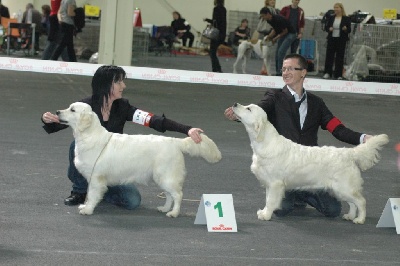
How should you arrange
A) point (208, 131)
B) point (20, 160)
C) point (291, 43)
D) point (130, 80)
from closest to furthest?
point (20, 160)
point (208, 131)
point (130, 80)
point (291, 43)

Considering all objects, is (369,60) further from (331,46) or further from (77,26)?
(77,26)

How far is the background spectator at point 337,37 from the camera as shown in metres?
17.4

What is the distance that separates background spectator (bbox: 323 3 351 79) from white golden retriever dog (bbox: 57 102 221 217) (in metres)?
12.2

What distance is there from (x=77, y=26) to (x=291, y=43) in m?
4.76

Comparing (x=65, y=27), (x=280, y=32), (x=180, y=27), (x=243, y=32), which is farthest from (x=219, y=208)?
(x=180, y=27)

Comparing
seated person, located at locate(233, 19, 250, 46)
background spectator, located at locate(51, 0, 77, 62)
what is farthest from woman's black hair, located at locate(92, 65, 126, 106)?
seated person, located at locate(233, 19, 250, 46)

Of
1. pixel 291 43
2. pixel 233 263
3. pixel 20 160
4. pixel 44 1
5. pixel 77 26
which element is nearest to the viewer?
pixel 233 263

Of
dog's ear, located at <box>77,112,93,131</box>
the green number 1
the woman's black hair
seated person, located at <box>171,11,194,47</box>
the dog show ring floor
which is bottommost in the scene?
the dog show ring floor

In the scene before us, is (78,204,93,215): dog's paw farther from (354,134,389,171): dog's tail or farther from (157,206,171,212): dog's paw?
(354,134,389,171): dog's tail

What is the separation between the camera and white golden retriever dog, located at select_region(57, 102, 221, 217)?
18.6ft

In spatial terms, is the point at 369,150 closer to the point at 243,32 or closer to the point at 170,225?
the point at 170,225

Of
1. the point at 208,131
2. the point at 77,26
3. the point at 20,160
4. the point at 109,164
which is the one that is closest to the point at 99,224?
the point at 109,164

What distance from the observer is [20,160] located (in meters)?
7.53

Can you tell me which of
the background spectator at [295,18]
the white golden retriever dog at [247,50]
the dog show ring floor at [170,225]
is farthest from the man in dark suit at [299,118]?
the white golden retriever dog at [247,50]
